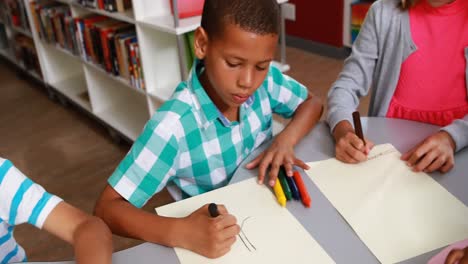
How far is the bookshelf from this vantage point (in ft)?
6.54

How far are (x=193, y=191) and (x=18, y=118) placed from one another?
2.34 metres

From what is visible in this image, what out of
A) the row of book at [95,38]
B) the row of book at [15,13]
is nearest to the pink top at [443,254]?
the row of book at [95,38]

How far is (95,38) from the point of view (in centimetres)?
242

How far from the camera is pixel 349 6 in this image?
11.0ft

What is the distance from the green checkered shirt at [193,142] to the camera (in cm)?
90

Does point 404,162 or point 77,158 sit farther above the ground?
point 404,162

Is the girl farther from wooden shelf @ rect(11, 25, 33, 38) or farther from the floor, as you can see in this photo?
wooden shelf @ rect(11, 25, 33, 38)

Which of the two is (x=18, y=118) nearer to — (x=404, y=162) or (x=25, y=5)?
(x=25, y=5)

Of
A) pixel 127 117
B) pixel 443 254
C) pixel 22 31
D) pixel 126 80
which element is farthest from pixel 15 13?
pixel 443 254

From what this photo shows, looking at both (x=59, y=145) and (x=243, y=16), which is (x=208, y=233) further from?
(x=59, y=145)

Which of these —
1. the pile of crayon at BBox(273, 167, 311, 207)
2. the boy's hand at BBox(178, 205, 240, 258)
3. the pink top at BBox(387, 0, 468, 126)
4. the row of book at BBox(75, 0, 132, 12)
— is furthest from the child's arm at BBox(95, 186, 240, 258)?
the row of book at BBox(75, 0, 132, 12)

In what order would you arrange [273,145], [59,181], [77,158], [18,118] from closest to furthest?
[273,145] < [59,181] < [77,158] < [18,118]

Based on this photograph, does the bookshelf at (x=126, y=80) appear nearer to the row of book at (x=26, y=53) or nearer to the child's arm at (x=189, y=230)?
the row of book at (x=26, y=53)

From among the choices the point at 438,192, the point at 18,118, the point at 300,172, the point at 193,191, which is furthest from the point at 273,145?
the point at 18,118
